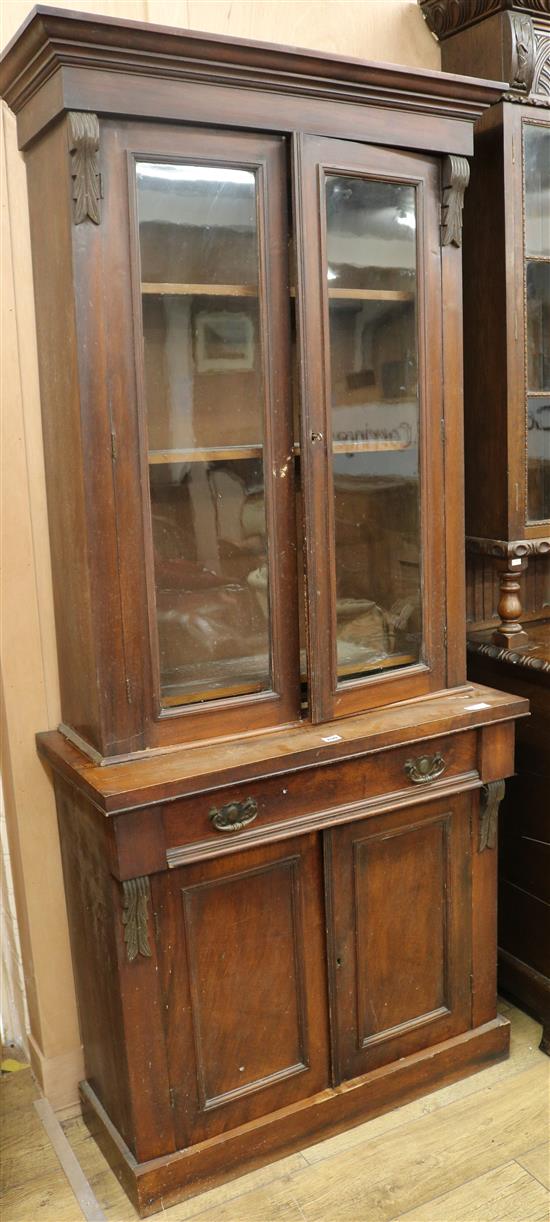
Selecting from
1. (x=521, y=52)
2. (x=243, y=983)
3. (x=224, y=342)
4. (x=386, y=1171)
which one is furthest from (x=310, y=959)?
(x=521, y=52)

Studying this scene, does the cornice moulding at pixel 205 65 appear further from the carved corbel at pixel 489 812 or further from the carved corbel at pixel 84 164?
the carved corbel at pixel 489 812

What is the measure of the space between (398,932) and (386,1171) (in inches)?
17.1

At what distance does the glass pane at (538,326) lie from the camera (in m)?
2.25

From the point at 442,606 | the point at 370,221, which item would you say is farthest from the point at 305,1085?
the point at 370,221

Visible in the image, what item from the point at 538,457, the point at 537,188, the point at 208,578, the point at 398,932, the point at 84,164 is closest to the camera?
the point at 84,164

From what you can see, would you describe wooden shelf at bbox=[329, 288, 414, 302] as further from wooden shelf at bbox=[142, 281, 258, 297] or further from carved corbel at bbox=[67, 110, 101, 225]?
carved corbel at bbox=[67, 110, 101, 225]

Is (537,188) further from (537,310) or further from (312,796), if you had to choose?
(312,796)

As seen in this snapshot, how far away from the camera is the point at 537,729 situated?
2.20m

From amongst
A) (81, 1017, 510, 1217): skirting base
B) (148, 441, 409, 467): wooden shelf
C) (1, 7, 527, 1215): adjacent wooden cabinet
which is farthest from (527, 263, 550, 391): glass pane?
(81, 1017, 510, 1217): skirting base

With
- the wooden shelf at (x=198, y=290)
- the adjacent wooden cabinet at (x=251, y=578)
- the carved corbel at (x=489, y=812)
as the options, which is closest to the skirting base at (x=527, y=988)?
the adjacent wooden cabinet at (x=251, y=578)

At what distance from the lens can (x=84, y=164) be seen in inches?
61.4

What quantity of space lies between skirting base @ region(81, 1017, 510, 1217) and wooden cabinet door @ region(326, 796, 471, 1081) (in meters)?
0.04

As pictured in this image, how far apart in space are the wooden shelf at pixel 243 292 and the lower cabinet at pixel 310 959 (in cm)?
99

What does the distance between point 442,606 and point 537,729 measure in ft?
1.28
